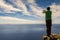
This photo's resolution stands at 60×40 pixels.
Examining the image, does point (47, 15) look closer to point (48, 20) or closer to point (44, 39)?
point (48, 20)

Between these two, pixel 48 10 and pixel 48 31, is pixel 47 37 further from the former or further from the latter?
pixel 48 10

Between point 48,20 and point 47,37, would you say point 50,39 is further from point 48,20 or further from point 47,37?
point 48,20

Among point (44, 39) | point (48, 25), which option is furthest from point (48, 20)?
point (44, 39)

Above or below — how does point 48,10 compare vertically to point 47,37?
above

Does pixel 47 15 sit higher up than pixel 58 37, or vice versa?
pixel 47 15

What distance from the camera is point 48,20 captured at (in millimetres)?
16781

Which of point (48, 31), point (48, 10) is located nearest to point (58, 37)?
point (48, 31)

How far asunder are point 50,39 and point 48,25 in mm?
1422

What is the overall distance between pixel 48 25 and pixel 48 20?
33 centimetres

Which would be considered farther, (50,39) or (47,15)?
(47,15)

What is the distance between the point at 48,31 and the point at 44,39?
0.75m

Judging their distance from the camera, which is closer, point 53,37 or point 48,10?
point 53,37

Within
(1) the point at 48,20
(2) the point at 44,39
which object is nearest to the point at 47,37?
(2) the point at 44,39

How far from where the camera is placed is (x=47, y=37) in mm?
16078
